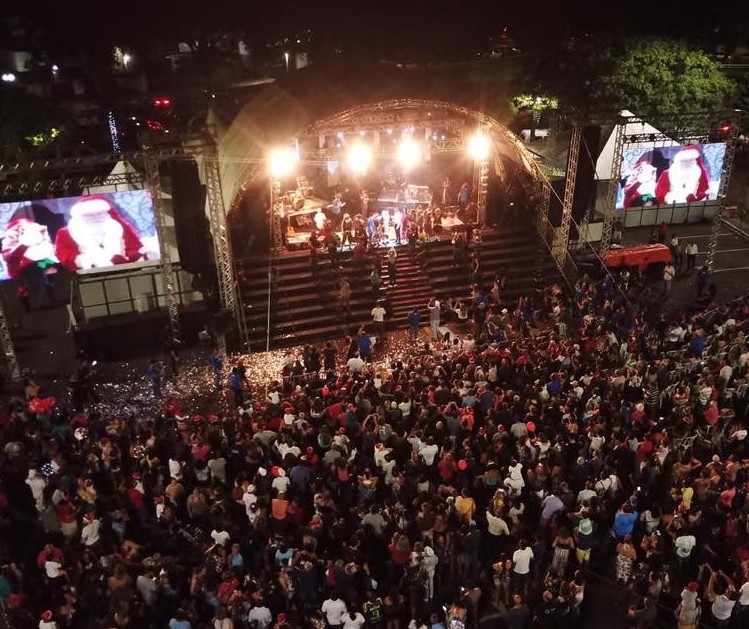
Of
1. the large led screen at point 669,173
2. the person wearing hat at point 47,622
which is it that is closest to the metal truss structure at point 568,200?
the large led screen at point 669,173

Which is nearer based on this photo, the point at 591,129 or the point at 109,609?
the point at 109,609

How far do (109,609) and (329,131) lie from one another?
51.4 feet

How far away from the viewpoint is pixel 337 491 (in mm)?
10672

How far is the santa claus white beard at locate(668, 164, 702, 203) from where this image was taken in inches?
811

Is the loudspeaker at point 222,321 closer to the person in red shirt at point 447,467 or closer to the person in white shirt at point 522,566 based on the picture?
the person in red shirt at point 447,467

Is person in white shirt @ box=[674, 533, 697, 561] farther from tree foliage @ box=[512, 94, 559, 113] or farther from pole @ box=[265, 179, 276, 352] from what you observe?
tree foliage @ box=[512, 94, 559, 113]

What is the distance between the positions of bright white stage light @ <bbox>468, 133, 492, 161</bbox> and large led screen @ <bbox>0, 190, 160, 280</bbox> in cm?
1120

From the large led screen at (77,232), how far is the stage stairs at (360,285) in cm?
365

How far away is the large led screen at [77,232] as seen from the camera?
15508mm

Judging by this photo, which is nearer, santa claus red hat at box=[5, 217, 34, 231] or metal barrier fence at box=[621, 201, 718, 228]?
santa claus red hat at box=[5, 217, 34, 231]

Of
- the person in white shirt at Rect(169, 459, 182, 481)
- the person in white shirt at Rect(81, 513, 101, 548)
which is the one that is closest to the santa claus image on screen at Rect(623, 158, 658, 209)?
the person in white shirt at Rect(169, 459, 182, 481)

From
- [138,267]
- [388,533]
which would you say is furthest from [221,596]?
[138,267]

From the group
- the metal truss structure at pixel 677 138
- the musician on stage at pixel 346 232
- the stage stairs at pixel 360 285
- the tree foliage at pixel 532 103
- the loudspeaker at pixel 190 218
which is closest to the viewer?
the loudspeaker at pixel 190 218

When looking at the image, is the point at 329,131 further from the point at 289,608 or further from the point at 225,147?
the point at 289,608
